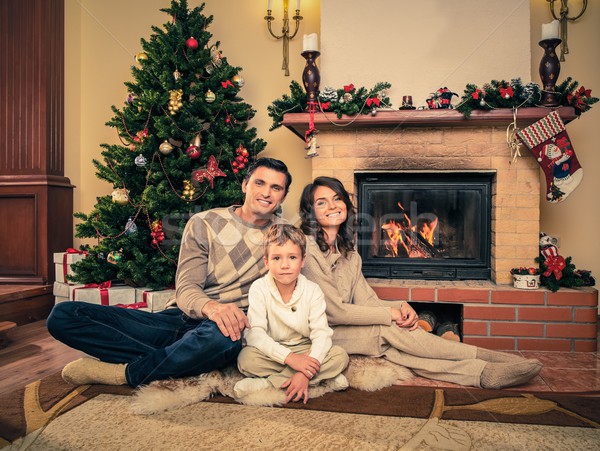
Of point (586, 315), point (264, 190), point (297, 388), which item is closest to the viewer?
point (297, 388)

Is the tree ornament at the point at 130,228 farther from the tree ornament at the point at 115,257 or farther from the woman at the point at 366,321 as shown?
the woman at the point at 366,321

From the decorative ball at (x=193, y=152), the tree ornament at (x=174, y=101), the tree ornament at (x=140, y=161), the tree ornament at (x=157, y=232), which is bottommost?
the tree ornament at (x=157, y=232)

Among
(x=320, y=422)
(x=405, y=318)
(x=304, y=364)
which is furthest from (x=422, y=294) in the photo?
(x=320, y=422)

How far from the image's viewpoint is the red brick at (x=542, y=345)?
101 inches

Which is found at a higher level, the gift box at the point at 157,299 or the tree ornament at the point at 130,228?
the tree ornament at the point at 130,228

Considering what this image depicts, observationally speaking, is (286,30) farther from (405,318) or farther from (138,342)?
(138,342)

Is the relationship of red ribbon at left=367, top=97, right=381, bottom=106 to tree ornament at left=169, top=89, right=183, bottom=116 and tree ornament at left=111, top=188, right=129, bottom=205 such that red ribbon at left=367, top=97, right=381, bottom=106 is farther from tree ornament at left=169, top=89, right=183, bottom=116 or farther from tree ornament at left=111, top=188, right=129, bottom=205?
tree ornament at left=111, top=188, right=129, bottom=205

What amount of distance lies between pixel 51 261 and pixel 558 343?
3.28 meters

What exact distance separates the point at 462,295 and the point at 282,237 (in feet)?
4.38

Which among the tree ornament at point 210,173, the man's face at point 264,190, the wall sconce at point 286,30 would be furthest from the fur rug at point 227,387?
the wall sconce at point 286,30

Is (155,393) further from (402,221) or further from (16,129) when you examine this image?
(16,129)

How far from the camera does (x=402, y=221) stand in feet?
9.80

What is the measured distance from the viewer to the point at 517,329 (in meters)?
2.60

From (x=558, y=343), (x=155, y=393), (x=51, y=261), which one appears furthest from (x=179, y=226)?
(x=558, y=343)
